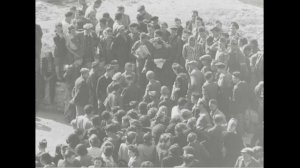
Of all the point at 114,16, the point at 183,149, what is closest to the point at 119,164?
the point at 183,149

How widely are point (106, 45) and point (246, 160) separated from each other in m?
4.22

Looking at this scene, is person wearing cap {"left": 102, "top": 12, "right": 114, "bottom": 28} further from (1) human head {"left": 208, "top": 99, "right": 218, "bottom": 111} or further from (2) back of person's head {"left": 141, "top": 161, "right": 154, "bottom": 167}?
(2) back of person's head {"left": 141, "top": 161, "right": 154, "bottom": 167}

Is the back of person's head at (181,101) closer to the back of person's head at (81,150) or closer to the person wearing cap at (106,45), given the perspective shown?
the person wearing cap at (106,45)

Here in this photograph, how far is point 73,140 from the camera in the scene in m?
15.9

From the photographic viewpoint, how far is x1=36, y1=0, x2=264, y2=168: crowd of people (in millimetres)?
15578

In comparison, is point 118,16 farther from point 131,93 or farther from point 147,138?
point 147,138

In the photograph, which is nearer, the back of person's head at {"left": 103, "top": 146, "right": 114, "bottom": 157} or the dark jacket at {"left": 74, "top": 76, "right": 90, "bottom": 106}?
the back of person's head at {"left": 103, "top": 146, "right": 114, "bottom": 157}

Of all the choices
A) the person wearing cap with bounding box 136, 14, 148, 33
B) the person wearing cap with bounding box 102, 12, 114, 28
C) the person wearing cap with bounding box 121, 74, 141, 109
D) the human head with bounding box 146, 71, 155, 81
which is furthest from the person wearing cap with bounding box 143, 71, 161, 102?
the person wearing cap with bounding box 102, 12, 114, 28

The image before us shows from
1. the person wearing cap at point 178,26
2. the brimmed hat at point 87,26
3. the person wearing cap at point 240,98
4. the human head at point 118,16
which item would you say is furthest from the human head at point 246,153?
the brimmed hat at point 87,26

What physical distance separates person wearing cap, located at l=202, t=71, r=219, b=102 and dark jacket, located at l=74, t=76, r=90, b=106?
2613 mm

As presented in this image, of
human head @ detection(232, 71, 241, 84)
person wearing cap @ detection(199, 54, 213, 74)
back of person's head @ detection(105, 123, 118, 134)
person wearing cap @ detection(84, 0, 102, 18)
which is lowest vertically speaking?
back of person's head @ detection(105, 123, 118, 134)

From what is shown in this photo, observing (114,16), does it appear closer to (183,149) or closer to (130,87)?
(130,87)

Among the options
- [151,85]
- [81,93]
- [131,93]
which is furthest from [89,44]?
[151,85]
